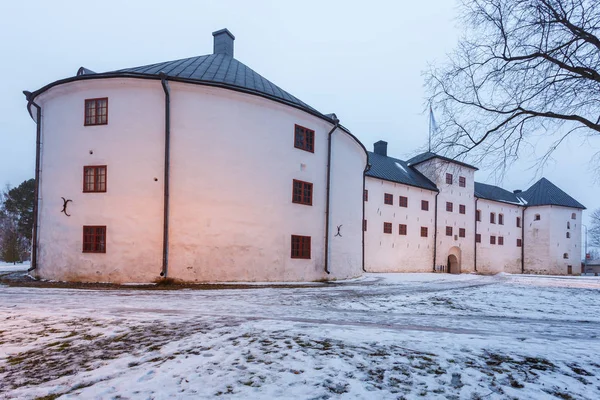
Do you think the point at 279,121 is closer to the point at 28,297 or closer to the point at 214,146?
the point at 214,146

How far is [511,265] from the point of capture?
38.9m

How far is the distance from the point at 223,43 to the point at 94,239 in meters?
13.3

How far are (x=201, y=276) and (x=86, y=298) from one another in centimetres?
485

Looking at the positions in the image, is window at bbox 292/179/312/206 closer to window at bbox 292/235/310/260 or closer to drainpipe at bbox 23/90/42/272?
window at bbox 292/235/310/260

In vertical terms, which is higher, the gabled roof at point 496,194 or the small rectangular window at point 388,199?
the gabled roof at point 496,194

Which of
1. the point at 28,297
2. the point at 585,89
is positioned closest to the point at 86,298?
the point at 28,297

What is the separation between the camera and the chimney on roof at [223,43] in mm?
19750

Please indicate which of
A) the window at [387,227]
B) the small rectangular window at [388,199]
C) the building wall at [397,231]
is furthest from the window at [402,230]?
the small rectangular window at [388,199]

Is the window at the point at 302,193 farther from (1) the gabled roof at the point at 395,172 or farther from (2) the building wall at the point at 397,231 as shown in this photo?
(1) the gabled roof at the point at 395,172

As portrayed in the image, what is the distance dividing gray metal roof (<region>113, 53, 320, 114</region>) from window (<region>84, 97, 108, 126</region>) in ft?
5.38

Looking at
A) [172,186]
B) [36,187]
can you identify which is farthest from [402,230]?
[36,187]

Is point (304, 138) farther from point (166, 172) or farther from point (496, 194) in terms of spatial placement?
point (496, 194)

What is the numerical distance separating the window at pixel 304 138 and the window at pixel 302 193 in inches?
65.4

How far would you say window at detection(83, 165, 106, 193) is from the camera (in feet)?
42.6
